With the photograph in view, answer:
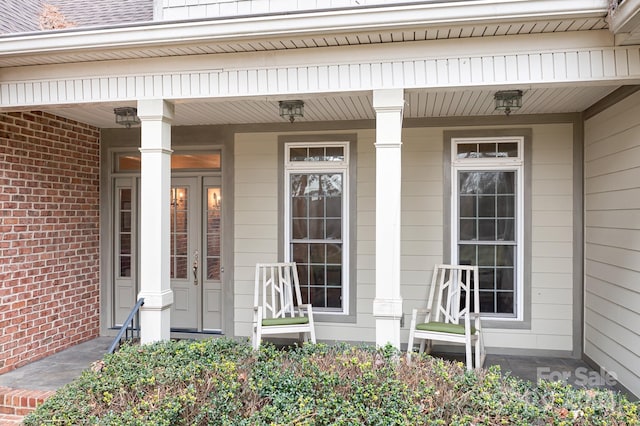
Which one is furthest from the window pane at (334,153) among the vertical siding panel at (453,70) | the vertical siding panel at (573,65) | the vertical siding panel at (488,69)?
the vertical siding panel at (573,65)

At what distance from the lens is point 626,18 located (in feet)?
8.04

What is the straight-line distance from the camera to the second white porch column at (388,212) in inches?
120

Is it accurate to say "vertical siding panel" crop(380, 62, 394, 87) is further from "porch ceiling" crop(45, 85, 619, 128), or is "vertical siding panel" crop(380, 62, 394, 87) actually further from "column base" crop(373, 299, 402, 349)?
"column base" crop(373, 299, 402, 349)

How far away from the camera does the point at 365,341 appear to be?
4617 mm

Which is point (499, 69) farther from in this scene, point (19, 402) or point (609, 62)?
point (19, 402)

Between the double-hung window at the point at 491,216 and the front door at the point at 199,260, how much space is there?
2.73 meters

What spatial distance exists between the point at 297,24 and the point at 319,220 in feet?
7.68

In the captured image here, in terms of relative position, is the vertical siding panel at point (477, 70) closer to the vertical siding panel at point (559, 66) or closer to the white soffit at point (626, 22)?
the vertical siding panel at point (559, 66)

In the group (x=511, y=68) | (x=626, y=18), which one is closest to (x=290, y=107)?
(x=511, y=68)

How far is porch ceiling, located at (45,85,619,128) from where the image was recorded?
12.1 feet

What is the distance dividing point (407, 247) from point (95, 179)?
3.78 m

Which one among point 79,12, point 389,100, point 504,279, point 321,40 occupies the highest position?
point 79,12

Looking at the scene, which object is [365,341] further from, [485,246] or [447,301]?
[485,246]

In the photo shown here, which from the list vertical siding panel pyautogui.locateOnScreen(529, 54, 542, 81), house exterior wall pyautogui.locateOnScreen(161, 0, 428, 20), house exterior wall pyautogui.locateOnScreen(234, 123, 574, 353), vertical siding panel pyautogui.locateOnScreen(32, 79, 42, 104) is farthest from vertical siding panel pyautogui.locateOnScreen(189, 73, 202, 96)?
vertical siding panel pyautogui.locateOnScreen(529, 54, 542, 81)
